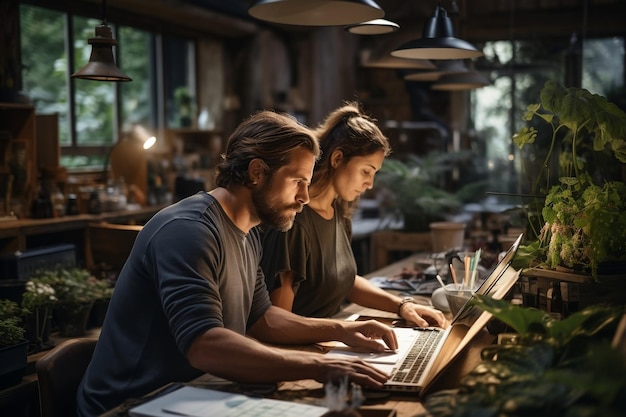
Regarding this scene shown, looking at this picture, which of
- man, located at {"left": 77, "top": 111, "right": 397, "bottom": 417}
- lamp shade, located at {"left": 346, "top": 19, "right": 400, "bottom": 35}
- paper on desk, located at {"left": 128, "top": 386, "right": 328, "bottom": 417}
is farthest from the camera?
lamp shade, located at {"left": 346, "top": 19, "right": 400, "bottom": 35}

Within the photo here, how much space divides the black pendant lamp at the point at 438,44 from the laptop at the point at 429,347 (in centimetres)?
105

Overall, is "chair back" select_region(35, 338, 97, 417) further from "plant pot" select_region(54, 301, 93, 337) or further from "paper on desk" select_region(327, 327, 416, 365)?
"plant pot" select_region(54, 301, 93, 337)

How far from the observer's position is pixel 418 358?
2.21 meters

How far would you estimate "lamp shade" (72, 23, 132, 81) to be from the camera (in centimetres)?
370

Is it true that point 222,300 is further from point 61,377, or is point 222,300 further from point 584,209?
point 584,209

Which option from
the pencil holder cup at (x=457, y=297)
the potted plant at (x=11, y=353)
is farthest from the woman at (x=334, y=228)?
the potted plant at (x=11, y=353)

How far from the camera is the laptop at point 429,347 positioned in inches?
79.0

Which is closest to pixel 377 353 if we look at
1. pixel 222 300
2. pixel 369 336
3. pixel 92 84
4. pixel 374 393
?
pixel 369 336

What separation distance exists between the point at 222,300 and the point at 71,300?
73.4 inches

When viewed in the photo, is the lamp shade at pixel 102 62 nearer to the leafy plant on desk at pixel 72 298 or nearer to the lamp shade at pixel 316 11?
the leafy plant on desk at pixel 72 298

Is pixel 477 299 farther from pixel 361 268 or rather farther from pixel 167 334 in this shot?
pixel 361 268

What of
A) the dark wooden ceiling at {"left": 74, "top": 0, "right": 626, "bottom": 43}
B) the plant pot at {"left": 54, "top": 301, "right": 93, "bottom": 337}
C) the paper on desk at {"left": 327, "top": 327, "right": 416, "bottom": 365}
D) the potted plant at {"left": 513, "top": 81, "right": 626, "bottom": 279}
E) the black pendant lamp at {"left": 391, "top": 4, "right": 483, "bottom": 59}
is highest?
the dark wooden ceiling at {"left": 74, "top": 0, "right": 626, "bottom": 43}

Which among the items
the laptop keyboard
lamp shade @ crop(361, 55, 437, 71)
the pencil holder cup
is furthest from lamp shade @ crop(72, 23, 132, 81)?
the laptop keyboard

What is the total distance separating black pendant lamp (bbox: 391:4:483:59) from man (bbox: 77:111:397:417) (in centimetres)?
114
